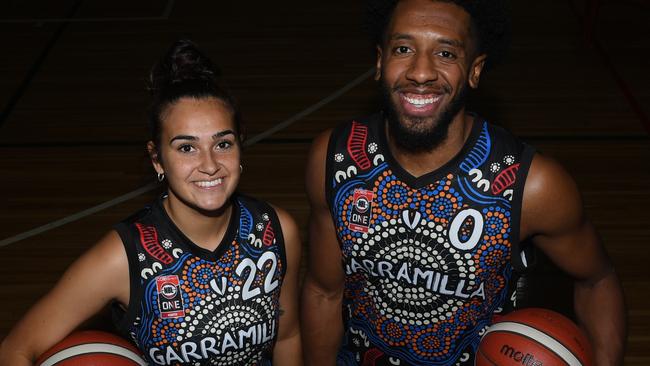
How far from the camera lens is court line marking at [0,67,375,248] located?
439cm

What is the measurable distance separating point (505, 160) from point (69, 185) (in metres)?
3.07

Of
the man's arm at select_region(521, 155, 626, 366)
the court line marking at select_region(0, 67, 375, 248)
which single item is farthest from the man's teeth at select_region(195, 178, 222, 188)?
the court line marking at select_region(0, 67, 375, 248)

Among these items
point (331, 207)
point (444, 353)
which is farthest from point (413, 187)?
point (444, 353)

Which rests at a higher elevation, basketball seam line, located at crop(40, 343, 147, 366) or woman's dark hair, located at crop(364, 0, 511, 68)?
woman's dark hair, located at crop(364, 0, 511, 68)

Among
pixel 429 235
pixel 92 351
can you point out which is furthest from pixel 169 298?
pixel 429 235

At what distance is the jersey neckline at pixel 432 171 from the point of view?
2.48 m

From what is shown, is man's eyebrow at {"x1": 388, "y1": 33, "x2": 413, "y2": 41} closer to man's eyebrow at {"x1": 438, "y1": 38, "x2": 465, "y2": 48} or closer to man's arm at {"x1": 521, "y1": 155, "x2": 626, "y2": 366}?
man's eyebrow at {"x1": 438, "y1": 38, "x2": 465, "y2": 48}

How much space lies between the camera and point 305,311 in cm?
284

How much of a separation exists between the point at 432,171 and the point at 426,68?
1.07 feet

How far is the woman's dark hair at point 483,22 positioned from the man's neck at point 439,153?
0.22 meters

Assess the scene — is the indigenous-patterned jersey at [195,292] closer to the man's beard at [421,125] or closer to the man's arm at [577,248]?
the man's beard at [421,125]

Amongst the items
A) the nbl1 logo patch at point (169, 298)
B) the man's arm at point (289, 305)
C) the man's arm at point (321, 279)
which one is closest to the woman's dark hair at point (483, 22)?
the man's arm at point (321, 279)

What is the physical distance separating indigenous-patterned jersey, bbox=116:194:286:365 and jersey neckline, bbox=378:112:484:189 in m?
0.42

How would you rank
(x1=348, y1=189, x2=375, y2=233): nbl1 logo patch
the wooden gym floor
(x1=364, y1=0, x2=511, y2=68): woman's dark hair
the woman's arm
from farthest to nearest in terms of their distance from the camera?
the wooden gym floor
(x1=348, y1=189, x2=375, y2=233): nbl1 logo patch
(x1=364, y1=0, x2=511, y2=68): woman's dark hair
the woman's arm
